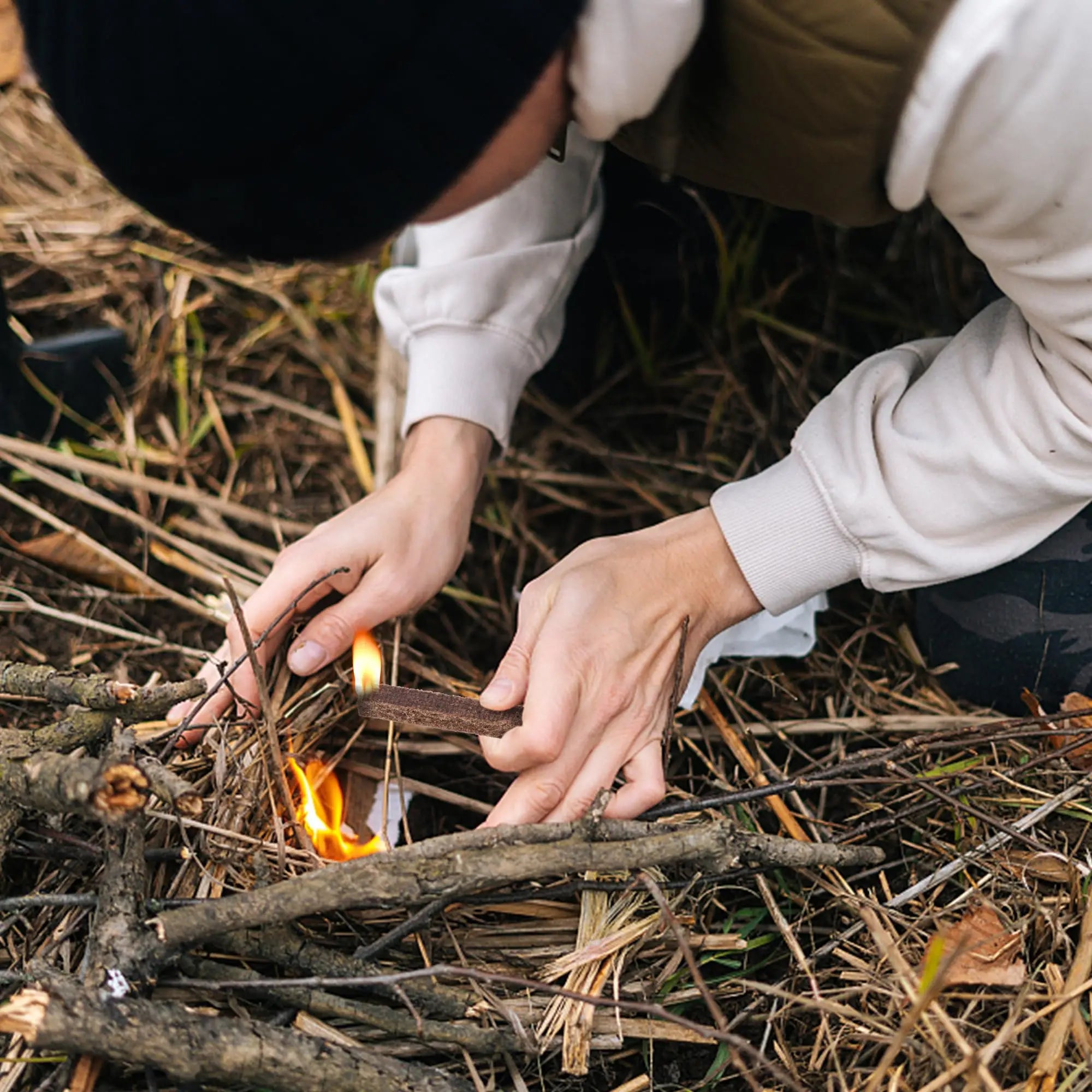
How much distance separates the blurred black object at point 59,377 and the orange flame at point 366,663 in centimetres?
95

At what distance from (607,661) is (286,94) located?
2.44 feet

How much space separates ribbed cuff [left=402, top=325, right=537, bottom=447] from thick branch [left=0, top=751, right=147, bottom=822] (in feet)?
2.60

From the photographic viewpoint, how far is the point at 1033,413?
1.22m

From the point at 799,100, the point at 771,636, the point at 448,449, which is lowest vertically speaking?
the point at 771,636

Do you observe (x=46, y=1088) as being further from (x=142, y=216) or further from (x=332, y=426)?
(x=142, y=216)

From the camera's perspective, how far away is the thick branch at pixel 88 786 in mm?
943

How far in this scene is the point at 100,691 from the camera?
3.72 ft

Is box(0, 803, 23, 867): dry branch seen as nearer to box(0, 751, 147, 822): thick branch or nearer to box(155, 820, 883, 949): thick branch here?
box(0, 751, 147, 822): thick branch

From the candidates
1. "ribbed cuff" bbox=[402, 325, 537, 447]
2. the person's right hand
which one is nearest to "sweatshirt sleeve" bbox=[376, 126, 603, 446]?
"ribbed cuff" bbox=[402, 325, 537, 447]

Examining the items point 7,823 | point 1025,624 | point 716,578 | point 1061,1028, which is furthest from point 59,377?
point 1061,1028

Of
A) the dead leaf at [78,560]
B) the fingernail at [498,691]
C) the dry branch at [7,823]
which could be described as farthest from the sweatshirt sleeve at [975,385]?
the dead leaf at [78,560]

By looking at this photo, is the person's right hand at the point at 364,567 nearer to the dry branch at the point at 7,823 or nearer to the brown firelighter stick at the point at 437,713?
the brown firelighter stick at the point at 437,713

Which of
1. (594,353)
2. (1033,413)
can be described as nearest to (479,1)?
(1033,413)

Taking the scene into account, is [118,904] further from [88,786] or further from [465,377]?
[465,377]
